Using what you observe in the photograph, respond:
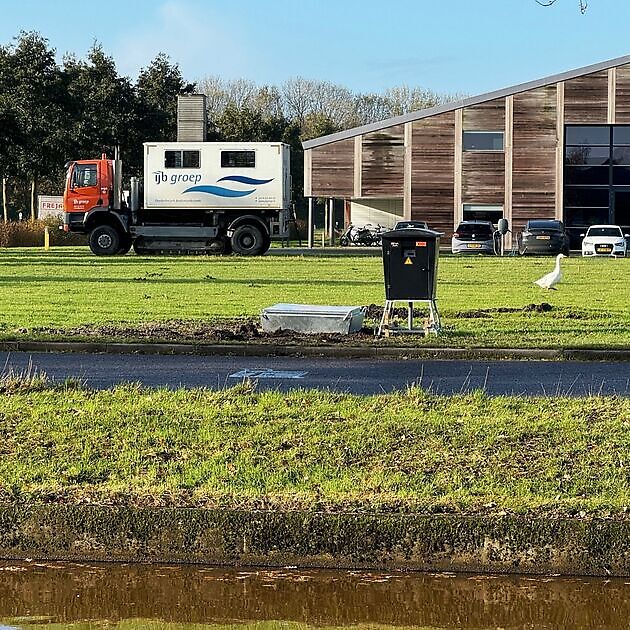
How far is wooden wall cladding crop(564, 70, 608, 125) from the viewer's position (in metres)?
56.7

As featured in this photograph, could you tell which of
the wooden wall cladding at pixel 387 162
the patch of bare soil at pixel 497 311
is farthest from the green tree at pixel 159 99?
the patch of bare soil at pixel 497 311

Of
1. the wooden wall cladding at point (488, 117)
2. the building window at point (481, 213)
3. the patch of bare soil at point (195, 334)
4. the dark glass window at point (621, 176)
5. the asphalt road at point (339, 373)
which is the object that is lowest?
the asphalt road at point (339, 373)

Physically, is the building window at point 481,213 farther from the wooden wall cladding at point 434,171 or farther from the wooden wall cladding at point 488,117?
the wooden wall cladding at point 488,117

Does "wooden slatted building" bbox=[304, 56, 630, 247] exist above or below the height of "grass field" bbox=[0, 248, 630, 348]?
above

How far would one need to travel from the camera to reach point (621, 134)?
57719 mm

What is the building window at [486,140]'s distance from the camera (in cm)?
5816

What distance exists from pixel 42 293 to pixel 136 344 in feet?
Result: 31.6

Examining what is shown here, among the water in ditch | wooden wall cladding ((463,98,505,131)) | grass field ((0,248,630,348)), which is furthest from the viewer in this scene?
wooden wall cladding ((463,98,505,131))

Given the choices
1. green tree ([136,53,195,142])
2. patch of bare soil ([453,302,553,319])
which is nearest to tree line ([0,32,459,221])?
green tree ([136,53,195,142])

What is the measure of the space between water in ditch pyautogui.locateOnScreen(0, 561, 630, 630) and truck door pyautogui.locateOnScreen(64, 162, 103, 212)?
37.4 metres

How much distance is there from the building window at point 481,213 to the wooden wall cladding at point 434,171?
0.71m

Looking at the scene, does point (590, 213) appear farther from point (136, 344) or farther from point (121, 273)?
point (136, 344)

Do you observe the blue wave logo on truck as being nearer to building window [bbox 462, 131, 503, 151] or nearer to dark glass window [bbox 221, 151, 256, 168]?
dark glass window [bbox 221, 151, 256, 168]

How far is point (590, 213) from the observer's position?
2301 inches
